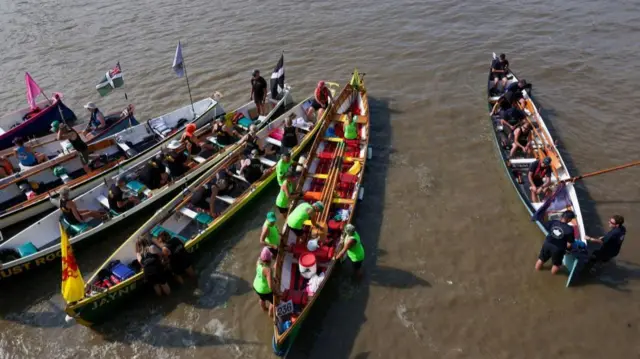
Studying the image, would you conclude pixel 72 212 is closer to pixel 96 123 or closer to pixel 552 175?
pixel 96 123

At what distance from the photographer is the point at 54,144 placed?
1641cm

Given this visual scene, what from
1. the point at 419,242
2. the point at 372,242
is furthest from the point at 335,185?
the point at 419,242

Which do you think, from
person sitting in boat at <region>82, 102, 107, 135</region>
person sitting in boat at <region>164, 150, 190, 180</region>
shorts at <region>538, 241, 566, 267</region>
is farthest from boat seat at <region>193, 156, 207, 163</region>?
shorts at <region>538, 241, 566, 267</region>

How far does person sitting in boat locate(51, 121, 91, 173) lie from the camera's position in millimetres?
14875

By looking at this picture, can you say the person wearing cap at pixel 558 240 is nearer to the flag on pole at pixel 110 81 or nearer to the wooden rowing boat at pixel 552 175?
the wooden rowing boat at pixel 552 175

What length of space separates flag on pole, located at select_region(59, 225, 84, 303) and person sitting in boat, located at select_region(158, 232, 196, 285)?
6.71 feet

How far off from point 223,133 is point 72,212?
225 inches

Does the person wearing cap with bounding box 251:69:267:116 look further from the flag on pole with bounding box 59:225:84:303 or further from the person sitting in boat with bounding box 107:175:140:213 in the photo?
the flag on pole with bounding box 59:225:84:303

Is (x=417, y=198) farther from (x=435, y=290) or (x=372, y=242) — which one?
(x=435, y=290)

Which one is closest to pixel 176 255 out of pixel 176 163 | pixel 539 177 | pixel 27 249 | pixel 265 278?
pixel 265 278

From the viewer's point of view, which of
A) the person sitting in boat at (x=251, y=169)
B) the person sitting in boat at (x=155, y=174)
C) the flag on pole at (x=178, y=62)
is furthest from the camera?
the flag on pole at (x=178, y=62)

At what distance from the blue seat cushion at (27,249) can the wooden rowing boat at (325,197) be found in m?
7.16

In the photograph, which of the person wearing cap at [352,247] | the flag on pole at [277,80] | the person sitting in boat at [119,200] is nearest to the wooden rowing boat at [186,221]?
the person sitting in boat at [119,200]

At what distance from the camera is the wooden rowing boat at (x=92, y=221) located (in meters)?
12.0
